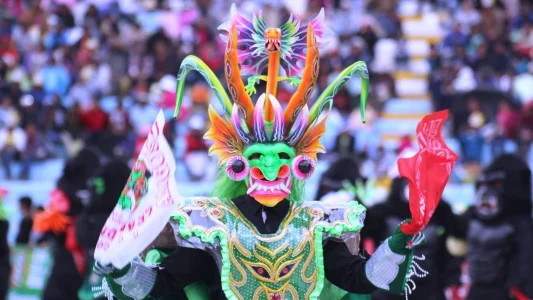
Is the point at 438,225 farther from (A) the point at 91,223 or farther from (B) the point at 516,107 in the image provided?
(B) the point at 516,107

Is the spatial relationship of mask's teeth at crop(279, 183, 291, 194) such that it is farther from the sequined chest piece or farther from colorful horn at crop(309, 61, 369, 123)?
colorful horn at crop(309, 61, 369, 123)

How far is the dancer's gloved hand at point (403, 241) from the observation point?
6.12 metres

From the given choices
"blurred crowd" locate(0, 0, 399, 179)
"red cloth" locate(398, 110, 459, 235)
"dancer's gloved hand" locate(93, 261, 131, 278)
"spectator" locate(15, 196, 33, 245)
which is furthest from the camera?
"blurred crowd" locate(0, 0, 399, 179)

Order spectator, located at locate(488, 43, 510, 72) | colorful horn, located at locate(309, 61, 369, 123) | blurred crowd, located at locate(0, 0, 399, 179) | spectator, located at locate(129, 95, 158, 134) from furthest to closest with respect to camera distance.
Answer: spectator, located at locate(488, 43, 510, 72), spectator, located at locate(129, 95, 158, 134), blurred crowd, located at locate(0, 0, 399, 179), colorful horn, located at locate(309, 61, 369, 123)

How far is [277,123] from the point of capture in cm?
654

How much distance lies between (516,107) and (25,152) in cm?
666

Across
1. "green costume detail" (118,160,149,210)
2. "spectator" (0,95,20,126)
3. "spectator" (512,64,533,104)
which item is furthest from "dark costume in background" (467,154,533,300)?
"spectator" (0,95,20,126)

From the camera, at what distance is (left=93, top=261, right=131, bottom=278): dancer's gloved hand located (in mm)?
5876

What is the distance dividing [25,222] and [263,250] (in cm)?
908

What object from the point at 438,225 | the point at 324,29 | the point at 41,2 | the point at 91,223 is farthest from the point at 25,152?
the point at 324,29

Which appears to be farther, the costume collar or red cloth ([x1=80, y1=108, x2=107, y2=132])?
red cloth ([x1=80, y1=108, x2=107, y2=132])

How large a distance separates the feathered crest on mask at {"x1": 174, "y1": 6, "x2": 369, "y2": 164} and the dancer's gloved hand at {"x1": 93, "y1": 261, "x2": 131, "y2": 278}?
0.88m

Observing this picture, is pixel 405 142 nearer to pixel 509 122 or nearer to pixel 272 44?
pixel 509 122

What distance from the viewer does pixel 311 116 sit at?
6.68 m
